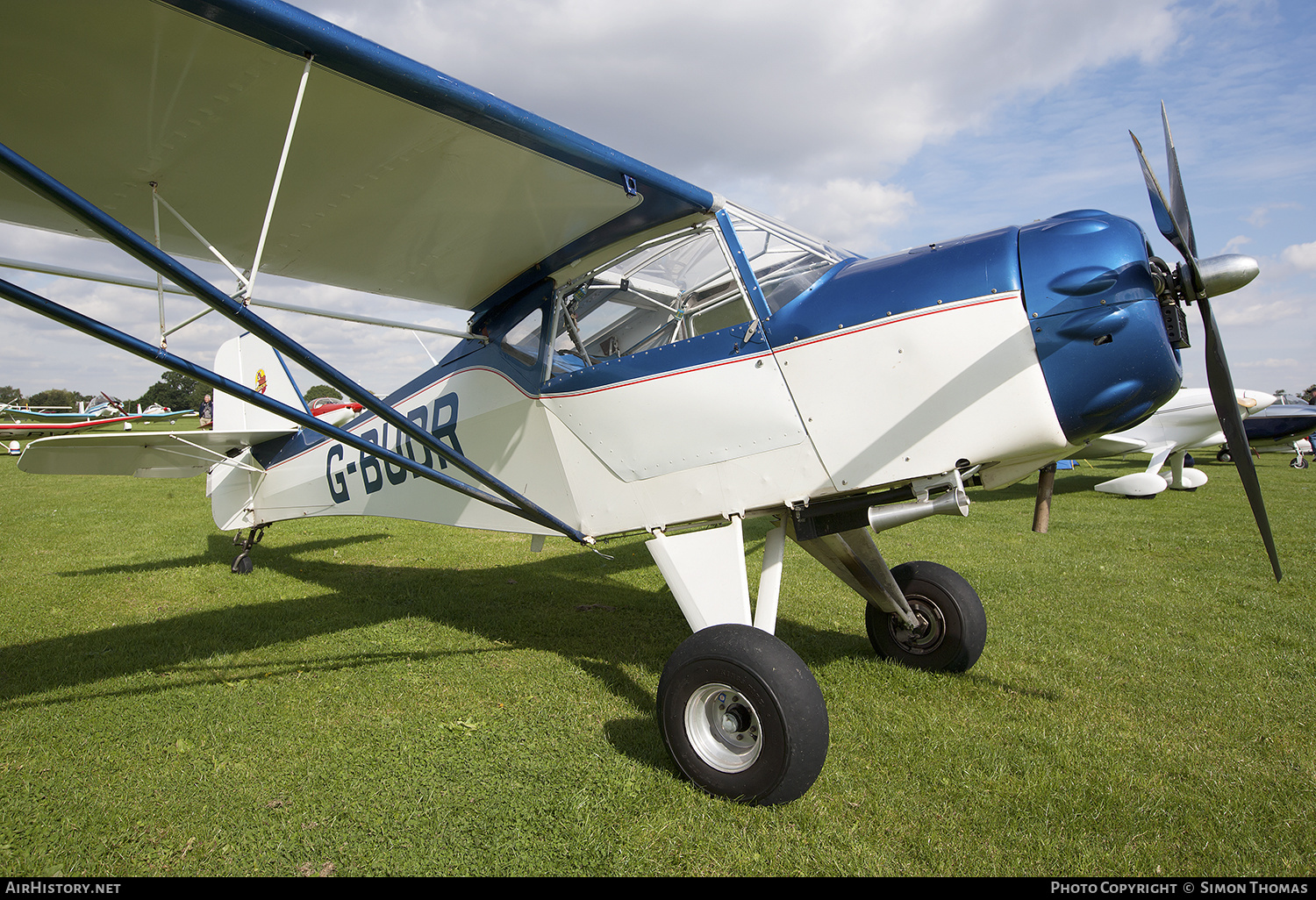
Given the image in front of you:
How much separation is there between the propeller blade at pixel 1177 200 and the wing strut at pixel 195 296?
342 centimetres

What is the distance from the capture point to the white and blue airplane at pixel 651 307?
2.63 m

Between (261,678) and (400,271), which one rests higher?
(400,271)

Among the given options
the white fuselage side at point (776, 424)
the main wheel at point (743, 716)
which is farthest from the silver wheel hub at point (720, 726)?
the white fuselage side at point (776, 424)

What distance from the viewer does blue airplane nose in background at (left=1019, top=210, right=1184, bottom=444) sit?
8.63 feet

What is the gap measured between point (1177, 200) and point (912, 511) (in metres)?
1.78

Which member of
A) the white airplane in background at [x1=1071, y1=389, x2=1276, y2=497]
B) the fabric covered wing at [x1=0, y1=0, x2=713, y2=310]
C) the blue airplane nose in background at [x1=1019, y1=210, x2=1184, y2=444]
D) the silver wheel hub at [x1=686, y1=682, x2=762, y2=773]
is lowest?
the white airplane in background at [x1=1071, y1=389, x2=1276, y2=497]

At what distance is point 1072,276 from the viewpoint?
268 cm

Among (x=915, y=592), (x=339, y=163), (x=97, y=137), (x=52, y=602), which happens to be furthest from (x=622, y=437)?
(x=52, y=602)

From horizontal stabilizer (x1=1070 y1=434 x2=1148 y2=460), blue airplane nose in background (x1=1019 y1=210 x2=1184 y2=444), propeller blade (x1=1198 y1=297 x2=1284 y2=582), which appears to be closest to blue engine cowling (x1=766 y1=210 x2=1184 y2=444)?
blue airplane nose in background (x1=1019 y1=210 x2=1184 y2=444)

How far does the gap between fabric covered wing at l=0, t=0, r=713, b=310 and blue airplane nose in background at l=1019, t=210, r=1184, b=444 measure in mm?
1635

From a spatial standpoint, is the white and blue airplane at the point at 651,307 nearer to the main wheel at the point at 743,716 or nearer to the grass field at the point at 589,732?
the main wheel at the point at 743,716

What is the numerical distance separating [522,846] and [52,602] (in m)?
5.71

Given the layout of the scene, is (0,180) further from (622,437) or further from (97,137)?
(622,437)

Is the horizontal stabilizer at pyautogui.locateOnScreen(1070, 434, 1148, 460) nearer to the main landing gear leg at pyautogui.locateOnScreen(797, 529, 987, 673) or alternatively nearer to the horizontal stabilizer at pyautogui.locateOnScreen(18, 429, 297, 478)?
the main landing gear leg at pyautogui.locateOnScreen(797, 529, 987, 673)
